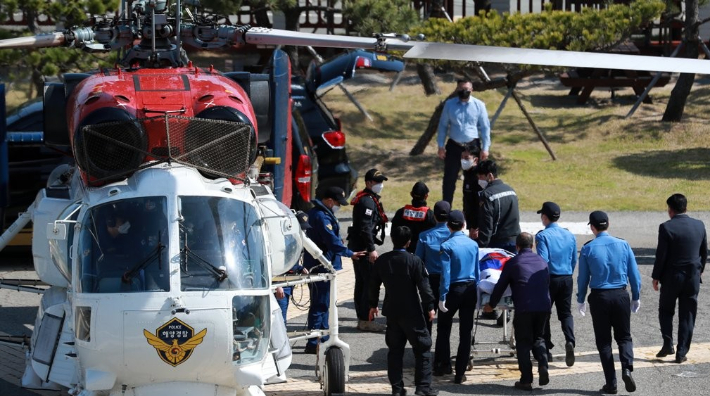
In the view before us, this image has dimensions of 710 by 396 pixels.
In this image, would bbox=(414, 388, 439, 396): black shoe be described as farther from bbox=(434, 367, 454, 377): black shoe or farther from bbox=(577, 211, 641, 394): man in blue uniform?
bbox=(577, 211, 641, 394): man in blue uniform

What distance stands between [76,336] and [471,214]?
21.5 feet

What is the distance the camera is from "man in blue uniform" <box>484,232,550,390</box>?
31.2 ft

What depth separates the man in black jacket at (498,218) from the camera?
11547mm

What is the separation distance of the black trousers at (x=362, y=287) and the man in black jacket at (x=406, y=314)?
6.77 ft

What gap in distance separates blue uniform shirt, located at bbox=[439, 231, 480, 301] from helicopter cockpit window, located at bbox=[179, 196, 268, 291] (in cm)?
229

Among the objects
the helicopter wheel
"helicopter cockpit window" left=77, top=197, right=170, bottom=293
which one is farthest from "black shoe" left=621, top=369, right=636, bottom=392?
"helicopter cockpit window" left=77, top=197, right=170, bottom=293

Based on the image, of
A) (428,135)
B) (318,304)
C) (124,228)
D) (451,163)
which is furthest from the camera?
(428,135)

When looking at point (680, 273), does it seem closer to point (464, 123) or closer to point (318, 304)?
point (318, 304)

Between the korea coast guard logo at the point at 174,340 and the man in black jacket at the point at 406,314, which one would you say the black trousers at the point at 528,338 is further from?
the korea coast guard logo at the point at 174,340

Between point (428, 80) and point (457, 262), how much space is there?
59.6 ft

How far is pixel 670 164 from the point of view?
836 inches

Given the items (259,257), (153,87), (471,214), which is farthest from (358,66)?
(259,257)

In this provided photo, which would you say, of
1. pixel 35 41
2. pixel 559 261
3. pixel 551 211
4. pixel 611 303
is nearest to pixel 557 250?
pixel 559 261

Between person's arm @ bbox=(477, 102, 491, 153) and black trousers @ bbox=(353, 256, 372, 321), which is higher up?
person's arm @ bbox=(477, 102, 491, 153)
